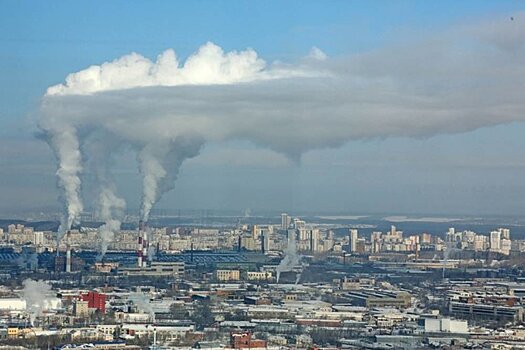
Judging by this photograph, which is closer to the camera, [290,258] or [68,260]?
[68,260]

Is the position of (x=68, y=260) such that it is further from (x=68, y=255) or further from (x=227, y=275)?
(x=227, y=275)

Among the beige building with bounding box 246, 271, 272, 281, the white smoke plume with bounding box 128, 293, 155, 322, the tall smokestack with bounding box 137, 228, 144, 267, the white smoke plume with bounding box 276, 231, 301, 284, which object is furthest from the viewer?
the tall smokestack with bounding box 137, 228, 144, 267

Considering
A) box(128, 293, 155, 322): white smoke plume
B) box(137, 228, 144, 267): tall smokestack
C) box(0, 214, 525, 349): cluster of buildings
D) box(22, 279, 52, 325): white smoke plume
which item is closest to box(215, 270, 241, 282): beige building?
box(0, 214, 525, 349): cluster of buildings

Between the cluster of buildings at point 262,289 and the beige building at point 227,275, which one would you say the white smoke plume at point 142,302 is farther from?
the beige building at point 227,275

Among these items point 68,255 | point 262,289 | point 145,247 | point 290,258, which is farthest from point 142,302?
point 290,258

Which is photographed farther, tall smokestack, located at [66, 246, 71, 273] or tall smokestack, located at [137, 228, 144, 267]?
tall smokestack, located at [137, 228, 144, 267]

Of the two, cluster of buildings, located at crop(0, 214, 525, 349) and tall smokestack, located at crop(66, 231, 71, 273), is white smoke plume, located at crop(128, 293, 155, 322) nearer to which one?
cluster of buildings, located at crop(0, 214, 525, 349)

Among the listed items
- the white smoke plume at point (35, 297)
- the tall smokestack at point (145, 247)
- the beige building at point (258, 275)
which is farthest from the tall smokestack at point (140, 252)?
the white smoke plume at point (35, 297)
